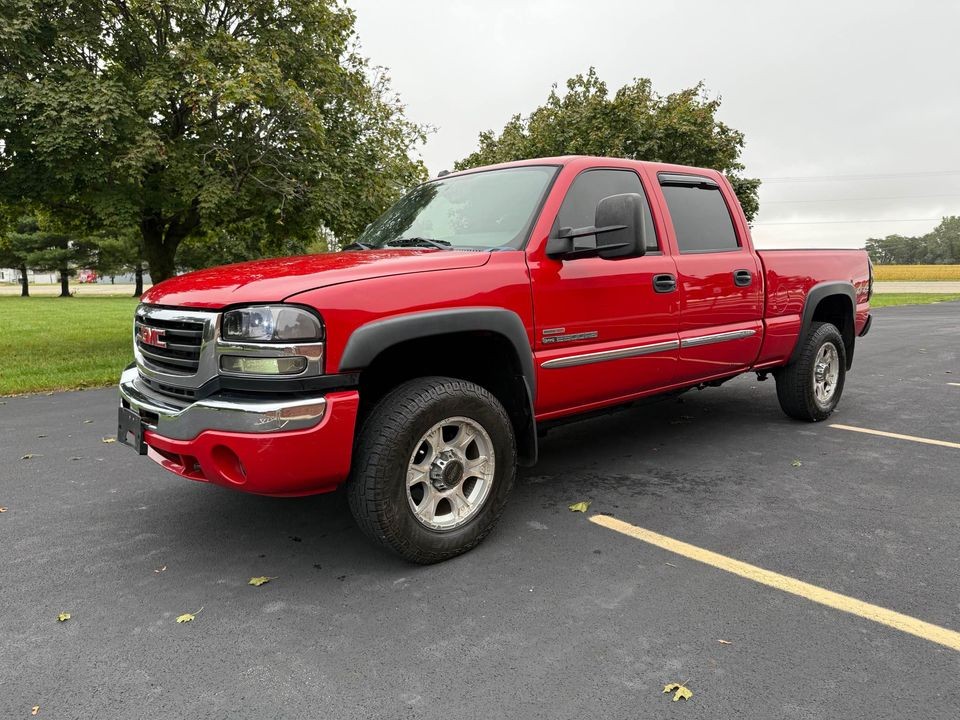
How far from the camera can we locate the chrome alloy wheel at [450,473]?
10.2 feet

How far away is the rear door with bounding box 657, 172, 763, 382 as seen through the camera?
4375 mm

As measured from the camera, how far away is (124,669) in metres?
2.35

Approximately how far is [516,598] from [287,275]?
5.57 ft

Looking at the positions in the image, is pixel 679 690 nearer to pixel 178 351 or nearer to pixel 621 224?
pixel 621 224

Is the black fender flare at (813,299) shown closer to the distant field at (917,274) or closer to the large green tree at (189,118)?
the large green tree at (189,118)

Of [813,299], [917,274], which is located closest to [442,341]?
[813,299]

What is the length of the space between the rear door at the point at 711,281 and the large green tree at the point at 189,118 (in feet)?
25.3

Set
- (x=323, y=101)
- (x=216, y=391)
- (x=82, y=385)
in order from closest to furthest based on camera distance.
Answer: (x=216, y=391), (x=82, y=385), (x=323, y=101)

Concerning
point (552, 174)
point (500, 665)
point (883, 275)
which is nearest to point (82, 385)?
point (552, 174)

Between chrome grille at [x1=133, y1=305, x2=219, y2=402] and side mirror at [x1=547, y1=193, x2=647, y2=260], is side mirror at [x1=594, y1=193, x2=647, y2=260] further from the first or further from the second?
chrome grille at [x1=133, y1=305, x2=219, y2=402]

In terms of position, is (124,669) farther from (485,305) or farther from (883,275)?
(883,275)

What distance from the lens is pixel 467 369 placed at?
11.8 feet

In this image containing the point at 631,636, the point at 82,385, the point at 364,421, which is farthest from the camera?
the point at 82,385

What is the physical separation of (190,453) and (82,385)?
696 cm
